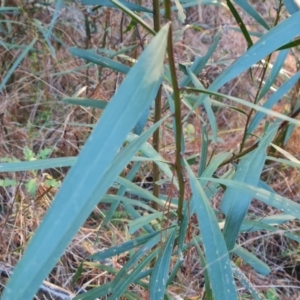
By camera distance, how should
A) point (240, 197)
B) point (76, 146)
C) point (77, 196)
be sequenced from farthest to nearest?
point (76, 146) → point (240, 197) → point (77, 196)

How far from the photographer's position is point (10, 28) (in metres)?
1.62

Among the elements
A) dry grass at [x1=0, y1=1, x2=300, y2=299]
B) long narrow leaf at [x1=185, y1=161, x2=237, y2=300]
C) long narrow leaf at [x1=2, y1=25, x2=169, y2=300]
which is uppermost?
long narrow leaf at [x1=2, y1=25, x2=169, y2=300]

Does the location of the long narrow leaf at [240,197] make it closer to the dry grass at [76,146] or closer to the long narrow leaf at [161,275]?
the long narrow leaf at [161,275]

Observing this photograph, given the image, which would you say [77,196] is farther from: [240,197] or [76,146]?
[76,146]

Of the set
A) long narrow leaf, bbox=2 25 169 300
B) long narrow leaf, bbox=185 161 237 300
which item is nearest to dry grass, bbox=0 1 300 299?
long narrow leaf, bbox=185 161 237 300

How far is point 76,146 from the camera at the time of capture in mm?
1282

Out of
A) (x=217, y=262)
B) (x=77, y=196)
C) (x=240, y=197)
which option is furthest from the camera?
(x=240, y=197)

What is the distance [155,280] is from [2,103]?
108 centimetres

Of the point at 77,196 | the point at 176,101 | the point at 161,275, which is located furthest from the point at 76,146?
the point at 77,196

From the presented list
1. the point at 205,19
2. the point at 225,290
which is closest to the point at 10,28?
the point at 205,19

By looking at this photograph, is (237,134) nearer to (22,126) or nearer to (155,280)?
(22,126)

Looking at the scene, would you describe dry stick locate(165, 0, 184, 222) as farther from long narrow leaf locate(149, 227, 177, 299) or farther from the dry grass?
the dry grass

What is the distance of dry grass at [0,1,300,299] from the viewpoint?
1.12 metres

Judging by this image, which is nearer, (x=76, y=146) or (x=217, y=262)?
(x=217, y=262)
